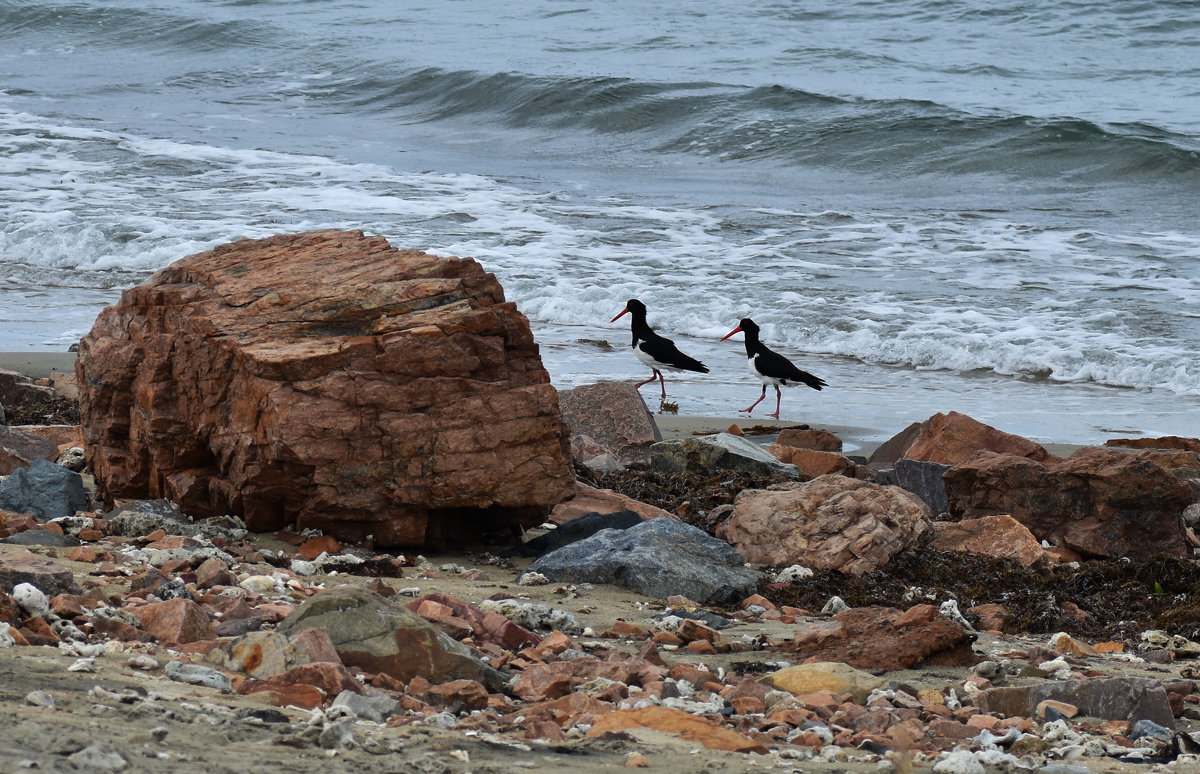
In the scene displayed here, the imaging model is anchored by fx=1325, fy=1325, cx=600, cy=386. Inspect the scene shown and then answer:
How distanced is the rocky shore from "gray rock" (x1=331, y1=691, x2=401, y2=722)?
10 mm

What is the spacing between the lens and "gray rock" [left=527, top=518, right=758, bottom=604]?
17.0 feet

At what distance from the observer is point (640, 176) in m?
21.3

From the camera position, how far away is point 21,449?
671 cm

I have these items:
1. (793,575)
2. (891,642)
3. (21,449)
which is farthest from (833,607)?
(21,449)

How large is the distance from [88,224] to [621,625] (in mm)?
13819

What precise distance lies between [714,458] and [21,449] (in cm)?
379

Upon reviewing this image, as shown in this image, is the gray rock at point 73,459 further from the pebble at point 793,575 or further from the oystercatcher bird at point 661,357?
the oystercatcher bird at point 661,357

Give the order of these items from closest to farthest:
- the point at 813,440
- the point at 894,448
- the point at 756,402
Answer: the point at 894,448
the point at 813,440
the point at 756,402

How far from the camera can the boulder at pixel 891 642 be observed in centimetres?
420

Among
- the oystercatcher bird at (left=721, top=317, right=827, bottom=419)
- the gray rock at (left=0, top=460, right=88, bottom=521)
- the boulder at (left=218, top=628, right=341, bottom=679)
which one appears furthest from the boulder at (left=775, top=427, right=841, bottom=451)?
the boulder at (left=218, top=628, right=341, bottom=679)

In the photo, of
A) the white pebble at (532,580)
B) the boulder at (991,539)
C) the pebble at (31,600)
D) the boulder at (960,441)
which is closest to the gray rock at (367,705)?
the pebble at (31,600)

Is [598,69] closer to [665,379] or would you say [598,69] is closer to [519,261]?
[519,261]

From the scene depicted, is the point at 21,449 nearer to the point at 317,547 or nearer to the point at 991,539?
the point at 317,547

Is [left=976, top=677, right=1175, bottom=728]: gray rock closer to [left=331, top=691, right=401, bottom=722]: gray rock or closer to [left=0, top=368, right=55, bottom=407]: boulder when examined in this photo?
[left=331, top=691, right=401, bottom=722]: gray rock
